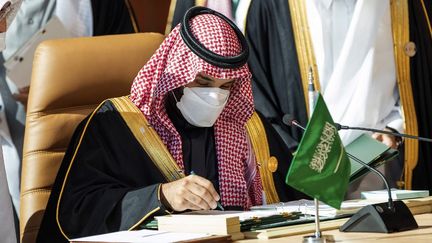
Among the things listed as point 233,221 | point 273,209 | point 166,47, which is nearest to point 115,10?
point 166,47

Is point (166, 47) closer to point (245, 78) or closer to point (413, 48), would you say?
point (245, 78)

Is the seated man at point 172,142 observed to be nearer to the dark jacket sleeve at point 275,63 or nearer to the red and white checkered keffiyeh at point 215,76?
the red and white checkered keffiyeh at point 215,76

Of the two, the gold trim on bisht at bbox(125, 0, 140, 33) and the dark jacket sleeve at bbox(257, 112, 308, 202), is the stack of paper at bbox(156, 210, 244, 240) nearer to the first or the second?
the dark jacket sleeve at bbox(257, 112, 308, 202)

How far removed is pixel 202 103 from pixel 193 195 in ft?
1.91

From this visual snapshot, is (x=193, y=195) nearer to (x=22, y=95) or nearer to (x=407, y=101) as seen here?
(x=22, y=95)

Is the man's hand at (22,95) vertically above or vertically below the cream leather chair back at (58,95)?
below

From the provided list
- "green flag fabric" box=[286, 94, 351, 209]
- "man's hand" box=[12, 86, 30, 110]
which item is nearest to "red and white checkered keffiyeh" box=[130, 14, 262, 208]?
"green flag fabric" box=[286, 94, 351, 209]

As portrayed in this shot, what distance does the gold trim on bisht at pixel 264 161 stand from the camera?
390 centimetres

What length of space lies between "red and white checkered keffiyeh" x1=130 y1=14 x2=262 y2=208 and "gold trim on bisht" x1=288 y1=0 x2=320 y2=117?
90 cm

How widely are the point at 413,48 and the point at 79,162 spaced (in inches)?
82.1

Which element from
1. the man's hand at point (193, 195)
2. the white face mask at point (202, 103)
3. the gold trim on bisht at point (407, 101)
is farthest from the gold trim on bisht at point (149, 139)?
the gold trim on bisht at point (407, 101)

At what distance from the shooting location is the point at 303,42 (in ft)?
15.7

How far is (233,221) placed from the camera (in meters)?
2.73

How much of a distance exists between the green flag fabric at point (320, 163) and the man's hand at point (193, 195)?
1.84 feet
